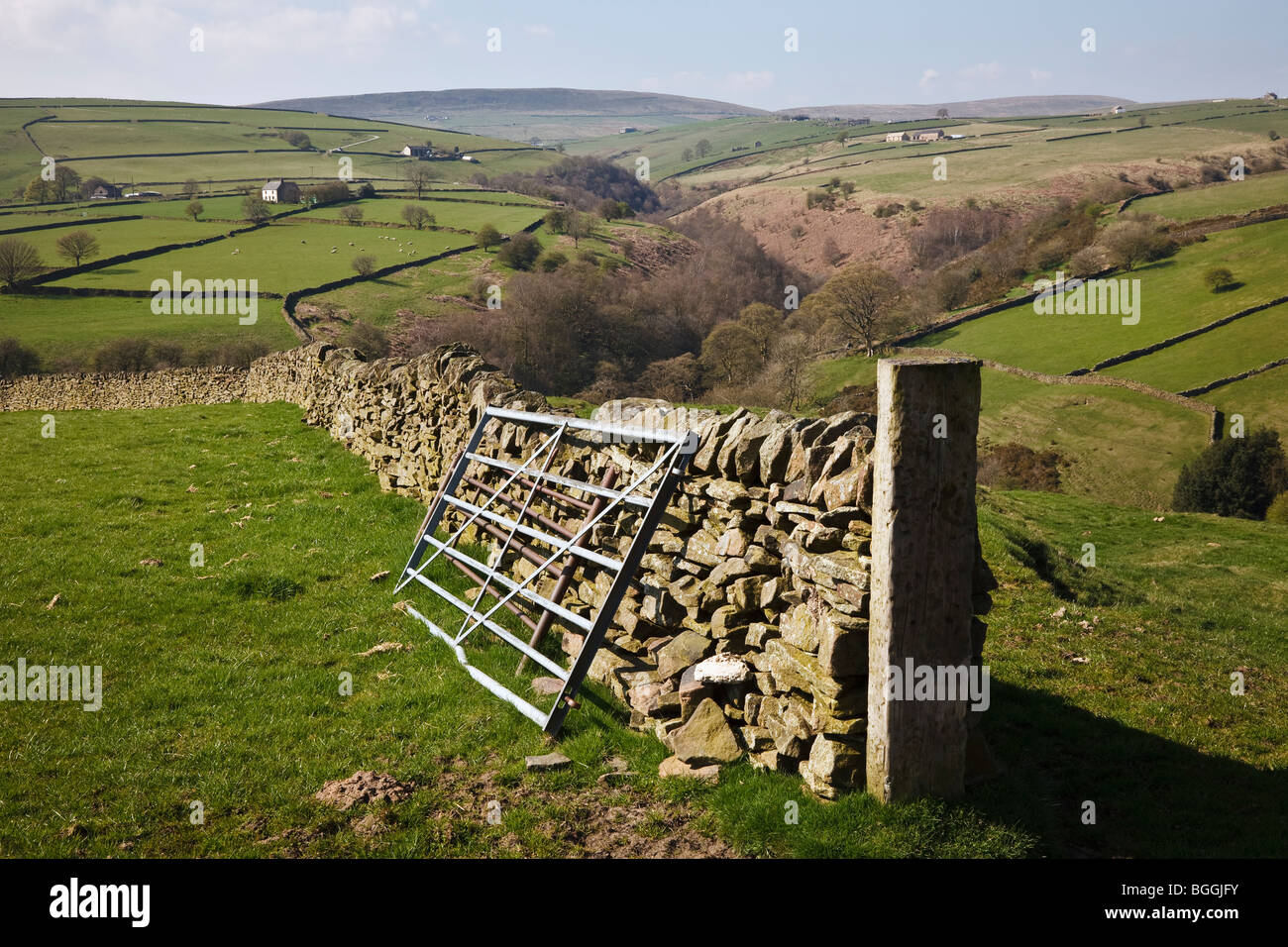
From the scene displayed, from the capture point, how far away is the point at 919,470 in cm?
468

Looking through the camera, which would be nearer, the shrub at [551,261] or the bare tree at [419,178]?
the shrub at [551,261]

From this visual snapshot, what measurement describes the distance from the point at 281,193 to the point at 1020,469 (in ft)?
285

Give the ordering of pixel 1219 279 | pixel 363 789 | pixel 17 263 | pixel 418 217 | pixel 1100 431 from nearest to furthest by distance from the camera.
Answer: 1. pixel 363 789
2. pixel 1100 431
3. pixel 17 263
4. pixel 1219 279
5. pixel 418 217

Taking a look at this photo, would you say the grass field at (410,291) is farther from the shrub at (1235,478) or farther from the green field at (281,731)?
the green field at (281,731)

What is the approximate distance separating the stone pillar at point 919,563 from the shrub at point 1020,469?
37689 millimetres

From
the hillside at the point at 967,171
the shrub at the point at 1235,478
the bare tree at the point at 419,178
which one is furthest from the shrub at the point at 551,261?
the shrub at the point at 1235,478

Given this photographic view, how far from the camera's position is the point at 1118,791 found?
18.5ft

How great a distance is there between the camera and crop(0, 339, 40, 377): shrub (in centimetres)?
4175

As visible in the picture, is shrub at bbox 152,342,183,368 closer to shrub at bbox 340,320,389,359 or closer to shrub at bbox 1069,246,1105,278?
shrub at bbox 340,320,389,359

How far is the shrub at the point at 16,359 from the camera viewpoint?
137 ft

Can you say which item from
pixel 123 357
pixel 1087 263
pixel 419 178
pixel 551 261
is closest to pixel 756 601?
pixel 123 357

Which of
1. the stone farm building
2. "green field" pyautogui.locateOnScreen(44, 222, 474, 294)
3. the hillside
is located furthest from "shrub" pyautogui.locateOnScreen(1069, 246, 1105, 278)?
the stone farm building

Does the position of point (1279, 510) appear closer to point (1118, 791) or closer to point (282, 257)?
point (1118, 791)
